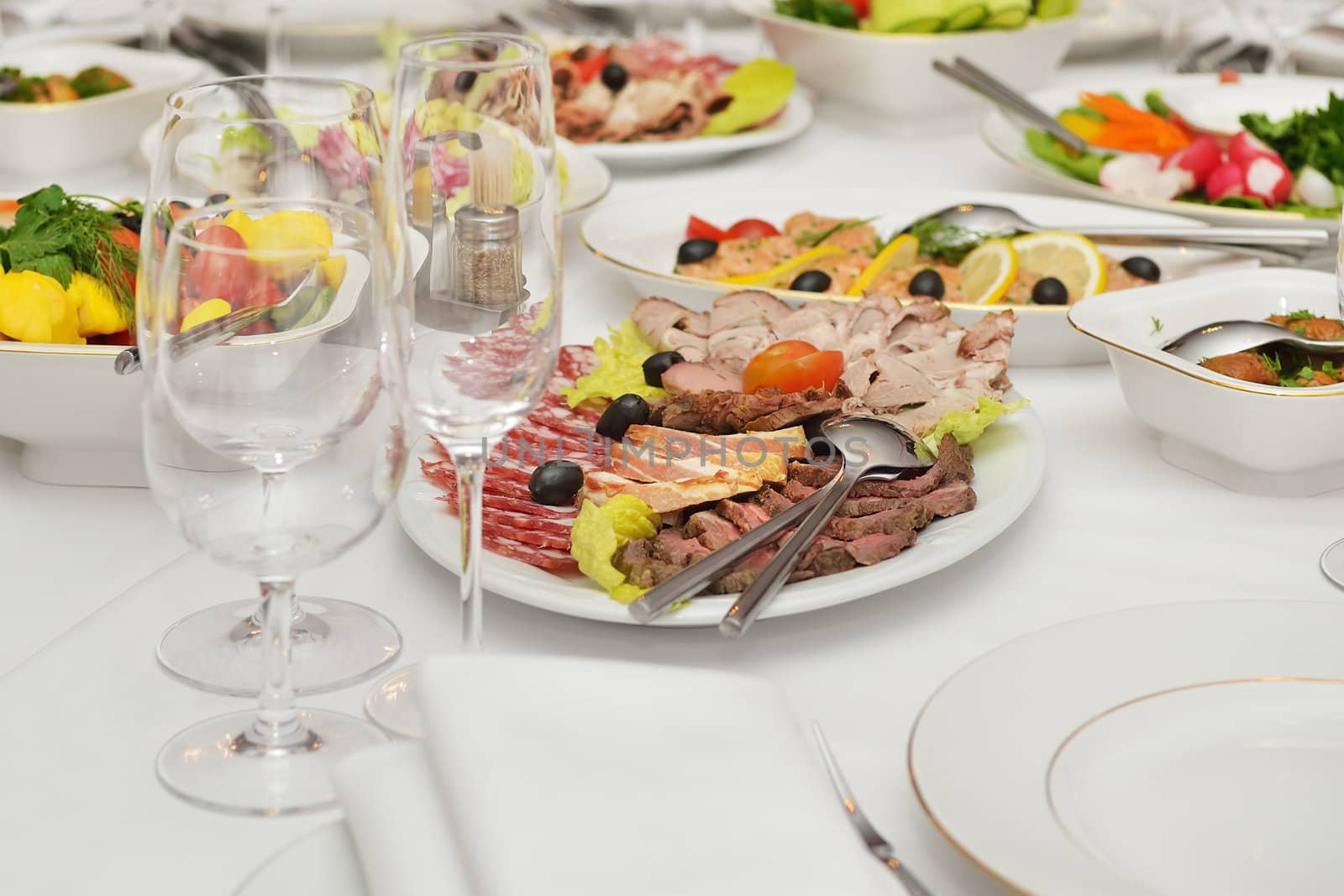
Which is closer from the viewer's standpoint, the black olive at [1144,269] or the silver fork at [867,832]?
the silver fork at [867,832]

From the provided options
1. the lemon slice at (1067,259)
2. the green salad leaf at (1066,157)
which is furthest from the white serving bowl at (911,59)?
the lemon slice at (1067,259)

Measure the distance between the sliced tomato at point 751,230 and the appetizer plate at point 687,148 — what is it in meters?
0.42

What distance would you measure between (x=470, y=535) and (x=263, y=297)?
0.68 ft

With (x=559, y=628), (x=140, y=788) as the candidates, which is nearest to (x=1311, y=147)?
(x=559, y=628)

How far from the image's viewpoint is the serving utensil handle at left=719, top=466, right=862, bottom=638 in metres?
1.01

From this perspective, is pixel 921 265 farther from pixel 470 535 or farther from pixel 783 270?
pixel 470 535

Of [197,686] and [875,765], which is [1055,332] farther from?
[197,686]

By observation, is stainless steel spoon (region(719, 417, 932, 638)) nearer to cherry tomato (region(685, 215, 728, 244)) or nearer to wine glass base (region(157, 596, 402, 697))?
wine glass base (region(157, 596, 402, 697))

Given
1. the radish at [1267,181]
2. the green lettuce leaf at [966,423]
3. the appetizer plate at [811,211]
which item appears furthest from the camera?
the radish at [1267,181]

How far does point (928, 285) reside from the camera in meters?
1.71

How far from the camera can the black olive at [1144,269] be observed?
1818 millimetres

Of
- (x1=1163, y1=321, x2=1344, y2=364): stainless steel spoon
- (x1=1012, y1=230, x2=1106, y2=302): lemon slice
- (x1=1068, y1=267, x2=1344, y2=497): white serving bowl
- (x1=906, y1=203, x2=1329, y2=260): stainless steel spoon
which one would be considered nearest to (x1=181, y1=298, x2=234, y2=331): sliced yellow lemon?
(x1=1068, y1=267, x2=1344, y2=497): white serving bowl

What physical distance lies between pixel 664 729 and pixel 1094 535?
0.64m

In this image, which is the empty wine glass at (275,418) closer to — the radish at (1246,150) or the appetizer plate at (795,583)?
the appetizer plate at (795,583)
